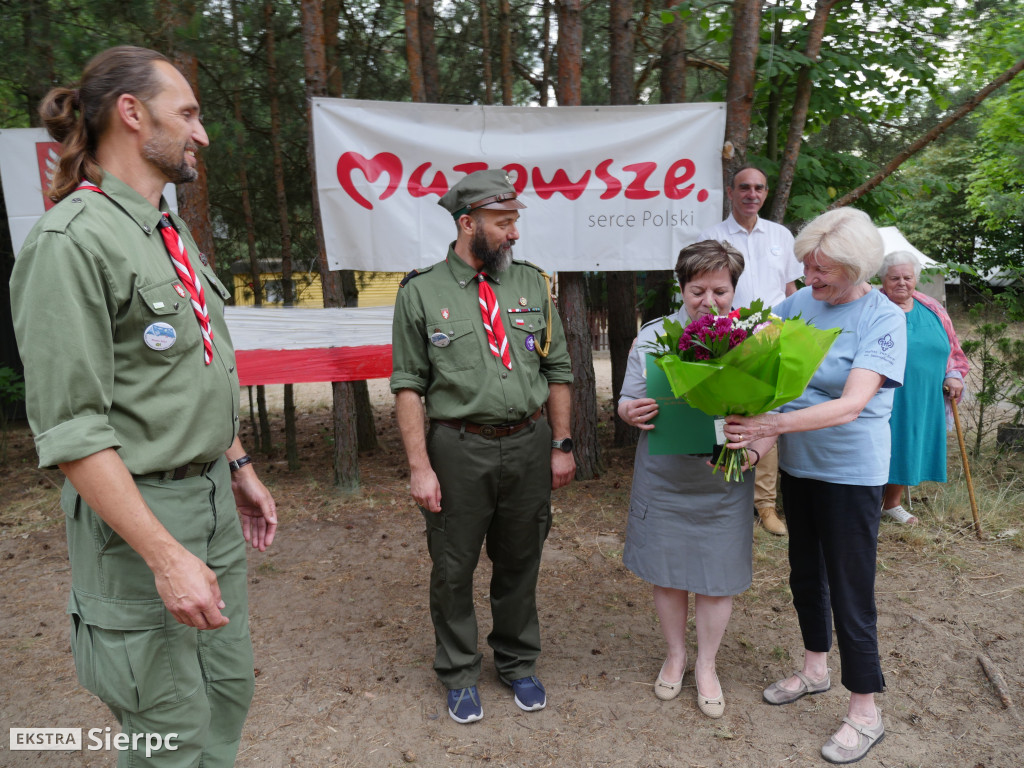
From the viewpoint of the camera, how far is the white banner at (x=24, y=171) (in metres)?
5.01

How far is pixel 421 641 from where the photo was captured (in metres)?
3.56

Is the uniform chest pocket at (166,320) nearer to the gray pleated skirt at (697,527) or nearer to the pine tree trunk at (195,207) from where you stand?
the gray pleated skirt at (697,527)

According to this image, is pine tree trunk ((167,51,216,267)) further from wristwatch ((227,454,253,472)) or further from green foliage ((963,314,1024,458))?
green foliage ((963,314,1024,458))

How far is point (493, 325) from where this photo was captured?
2.81m

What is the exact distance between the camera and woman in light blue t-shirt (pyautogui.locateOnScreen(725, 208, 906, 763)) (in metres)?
2.47

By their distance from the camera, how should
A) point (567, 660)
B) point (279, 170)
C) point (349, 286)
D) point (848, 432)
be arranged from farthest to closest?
point (349, 286)
point (279, 170)
point (567, 660)
point (848, 432)

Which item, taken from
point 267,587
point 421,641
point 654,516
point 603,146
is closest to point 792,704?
point 654,516

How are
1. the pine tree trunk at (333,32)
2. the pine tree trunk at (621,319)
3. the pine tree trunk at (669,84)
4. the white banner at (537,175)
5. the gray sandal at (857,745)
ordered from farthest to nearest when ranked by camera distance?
the pine tree trunk at (621,319), the pine tree trunk at (333,32), the pine tree trunk at (669,84), the white banner at (537,175), the gray sandal at (857,745)

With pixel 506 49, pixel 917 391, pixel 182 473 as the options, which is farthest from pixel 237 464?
pixel 506 49

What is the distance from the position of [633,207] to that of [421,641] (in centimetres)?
317

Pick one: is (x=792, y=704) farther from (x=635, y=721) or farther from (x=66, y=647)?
(x=66, y=647)

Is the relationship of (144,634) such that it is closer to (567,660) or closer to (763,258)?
(567,660)

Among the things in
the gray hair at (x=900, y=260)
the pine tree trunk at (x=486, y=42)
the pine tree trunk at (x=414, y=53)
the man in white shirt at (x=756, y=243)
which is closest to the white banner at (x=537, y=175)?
the man in white shirt at (x=756, y=243)

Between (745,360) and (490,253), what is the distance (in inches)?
41.4
